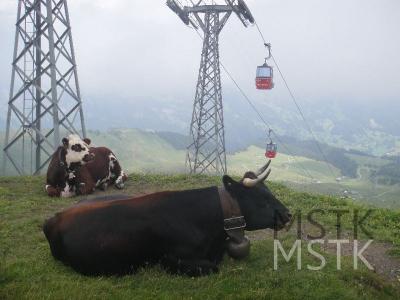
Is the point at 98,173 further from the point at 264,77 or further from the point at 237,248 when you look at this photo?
the point at 264,77

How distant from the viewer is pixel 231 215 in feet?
25.0

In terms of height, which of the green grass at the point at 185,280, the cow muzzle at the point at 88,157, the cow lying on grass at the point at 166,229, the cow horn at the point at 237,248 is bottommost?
the green grass at the point at 185,280

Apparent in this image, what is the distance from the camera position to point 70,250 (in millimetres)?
7195

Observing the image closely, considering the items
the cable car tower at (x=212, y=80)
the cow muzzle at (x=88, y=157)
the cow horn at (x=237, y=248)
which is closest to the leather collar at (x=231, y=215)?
Answer: the cow horn at (x=237, y=248)

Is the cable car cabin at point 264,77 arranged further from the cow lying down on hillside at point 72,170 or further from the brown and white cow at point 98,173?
the cow lying down on hillside at point 72,170

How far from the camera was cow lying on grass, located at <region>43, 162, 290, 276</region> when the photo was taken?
7.12 metres

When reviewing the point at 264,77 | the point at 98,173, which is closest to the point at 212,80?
the point at 264,77

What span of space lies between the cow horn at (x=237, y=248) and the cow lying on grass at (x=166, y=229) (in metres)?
0.02

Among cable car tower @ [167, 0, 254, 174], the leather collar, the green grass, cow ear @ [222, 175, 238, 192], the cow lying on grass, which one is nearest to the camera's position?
the green grass

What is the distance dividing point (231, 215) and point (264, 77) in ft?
89.9

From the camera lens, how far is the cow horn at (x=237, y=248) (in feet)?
25.6

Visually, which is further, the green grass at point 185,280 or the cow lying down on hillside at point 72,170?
the cow lying down on hillside at point 72,170

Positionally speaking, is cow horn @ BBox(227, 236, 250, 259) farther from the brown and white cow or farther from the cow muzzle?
the cow muzzle

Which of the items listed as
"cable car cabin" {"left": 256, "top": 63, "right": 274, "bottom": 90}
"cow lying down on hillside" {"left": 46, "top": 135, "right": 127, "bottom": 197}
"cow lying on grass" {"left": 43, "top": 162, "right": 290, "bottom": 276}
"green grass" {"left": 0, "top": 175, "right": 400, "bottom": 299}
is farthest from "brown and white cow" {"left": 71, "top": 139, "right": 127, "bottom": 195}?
"cable car cabin" {"left": 256, "top": 63, "right": 274, "bottom": 90}
